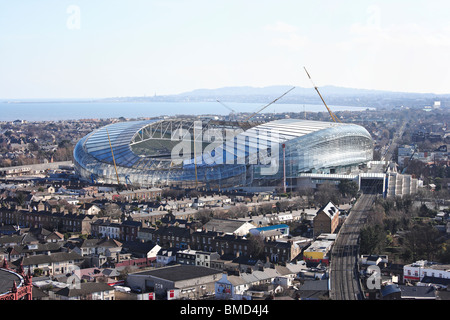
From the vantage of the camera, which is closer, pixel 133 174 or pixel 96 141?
pixel 133 174

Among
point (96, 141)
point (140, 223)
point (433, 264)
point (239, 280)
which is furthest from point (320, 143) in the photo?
point (239, 280)

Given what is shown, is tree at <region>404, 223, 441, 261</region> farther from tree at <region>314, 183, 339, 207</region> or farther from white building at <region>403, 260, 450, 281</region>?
tree at <region>314, 183, 339, 207</region>

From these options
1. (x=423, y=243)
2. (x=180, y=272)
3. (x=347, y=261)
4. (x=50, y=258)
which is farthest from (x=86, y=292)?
(x=423, y=243)

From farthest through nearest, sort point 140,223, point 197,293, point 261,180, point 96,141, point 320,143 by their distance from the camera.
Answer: point 96,141
point 320,143
point 261,180
point 140,223
point 197,293

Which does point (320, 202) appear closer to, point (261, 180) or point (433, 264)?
point (261, 180)

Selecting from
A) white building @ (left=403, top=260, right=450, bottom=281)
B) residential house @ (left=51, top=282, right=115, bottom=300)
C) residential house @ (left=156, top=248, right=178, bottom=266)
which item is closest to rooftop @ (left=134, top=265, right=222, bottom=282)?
residential house @ (left=51, top=282, right=115, bottom=300)

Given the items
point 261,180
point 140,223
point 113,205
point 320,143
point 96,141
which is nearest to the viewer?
point 140,223

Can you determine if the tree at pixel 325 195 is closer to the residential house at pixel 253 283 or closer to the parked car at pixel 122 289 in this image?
the residential house at pixel 253 283

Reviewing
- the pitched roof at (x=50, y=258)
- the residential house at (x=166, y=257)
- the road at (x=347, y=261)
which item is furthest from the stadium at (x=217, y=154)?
the pitched roof at (x=50, y=258)
